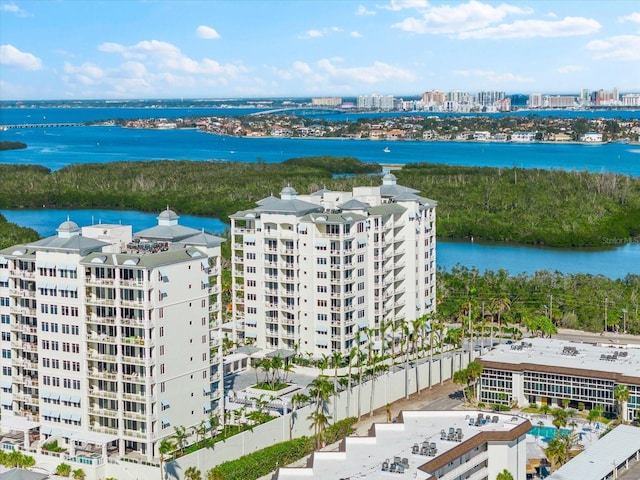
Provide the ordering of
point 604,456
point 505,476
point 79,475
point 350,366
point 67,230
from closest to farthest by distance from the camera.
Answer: point 505,476, point 79,475, point 604,456, point 67,230, point 350,366

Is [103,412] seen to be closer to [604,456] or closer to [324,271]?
[324,271]

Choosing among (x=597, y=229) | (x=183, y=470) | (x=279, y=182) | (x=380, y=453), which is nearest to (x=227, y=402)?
(x=183, y=470)

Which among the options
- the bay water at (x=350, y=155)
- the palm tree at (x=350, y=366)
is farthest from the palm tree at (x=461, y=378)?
the bay water at (x=350, y=155)

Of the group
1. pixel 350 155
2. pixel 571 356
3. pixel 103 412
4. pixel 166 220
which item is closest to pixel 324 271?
pixel 166 220

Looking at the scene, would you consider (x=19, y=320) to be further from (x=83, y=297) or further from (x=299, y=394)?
(x=299, y=394)

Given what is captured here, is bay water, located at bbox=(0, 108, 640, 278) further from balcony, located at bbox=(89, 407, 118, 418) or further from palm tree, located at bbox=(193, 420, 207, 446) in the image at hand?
palm tree, located at bbox=(193, 420, 207, 446)

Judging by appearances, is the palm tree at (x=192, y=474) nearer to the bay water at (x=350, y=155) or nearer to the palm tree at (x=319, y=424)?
the palm tree at (x=319, y=424)
